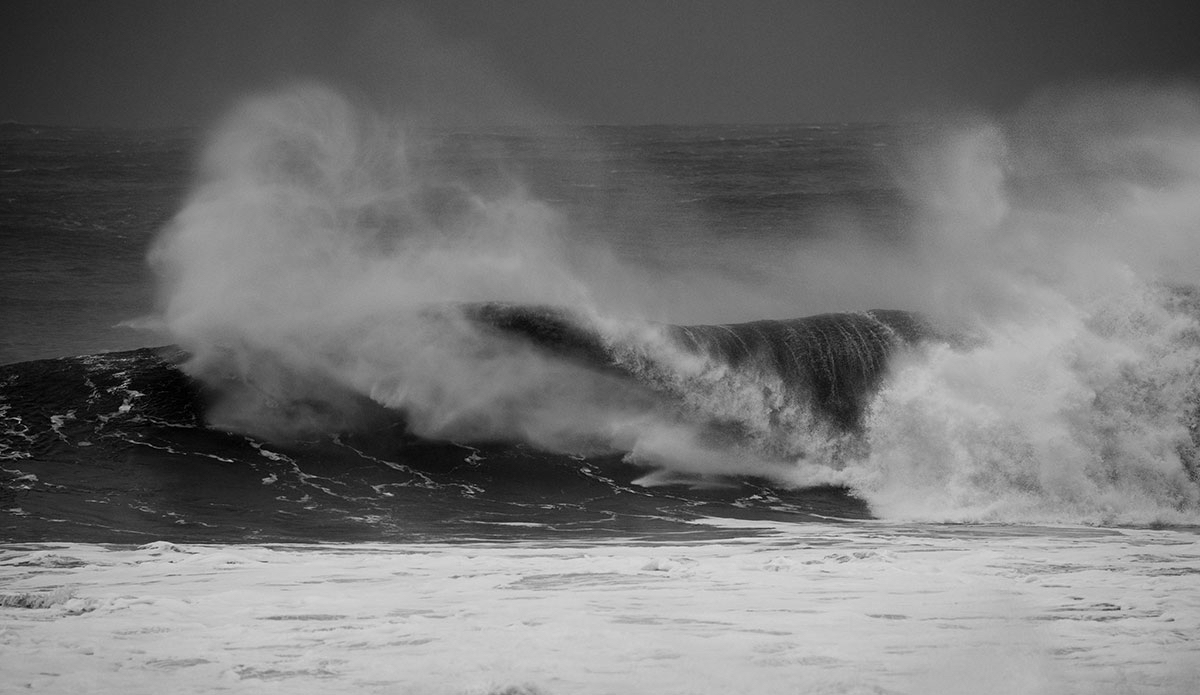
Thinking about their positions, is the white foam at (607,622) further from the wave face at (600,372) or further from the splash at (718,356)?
the splash at (718,356)

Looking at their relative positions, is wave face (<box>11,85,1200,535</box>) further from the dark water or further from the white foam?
the white foam

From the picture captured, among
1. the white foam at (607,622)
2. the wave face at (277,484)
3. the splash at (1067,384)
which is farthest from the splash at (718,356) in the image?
the white foam at (607,622)

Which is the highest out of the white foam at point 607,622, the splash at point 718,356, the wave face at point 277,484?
the splash at point 718,356

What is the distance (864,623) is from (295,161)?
55.2ft

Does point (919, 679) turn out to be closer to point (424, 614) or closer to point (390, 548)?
point (424, 614)

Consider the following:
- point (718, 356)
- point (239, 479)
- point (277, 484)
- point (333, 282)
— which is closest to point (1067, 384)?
point (718, 356)

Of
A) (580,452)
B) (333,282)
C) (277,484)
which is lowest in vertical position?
(277,484)

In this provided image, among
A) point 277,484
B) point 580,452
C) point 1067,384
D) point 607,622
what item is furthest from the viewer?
point 580,452

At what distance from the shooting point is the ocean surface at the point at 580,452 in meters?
6.02

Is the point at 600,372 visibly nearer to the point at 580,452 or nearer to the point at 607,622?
the point at 580,452

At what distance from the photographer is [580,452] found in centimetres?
1427

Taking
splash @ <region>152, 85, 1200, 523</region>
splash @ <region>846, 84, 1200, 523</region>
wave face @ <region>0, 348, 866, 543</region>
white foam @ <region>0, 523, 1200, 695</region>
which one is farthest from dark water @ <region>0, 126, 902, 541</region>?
white foam @ <region>0, 523, 1200, 695</region>

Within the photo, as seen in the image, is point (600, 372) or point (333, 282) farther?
point (333, 282)

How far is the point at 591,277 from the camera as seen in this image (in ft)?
85.1
